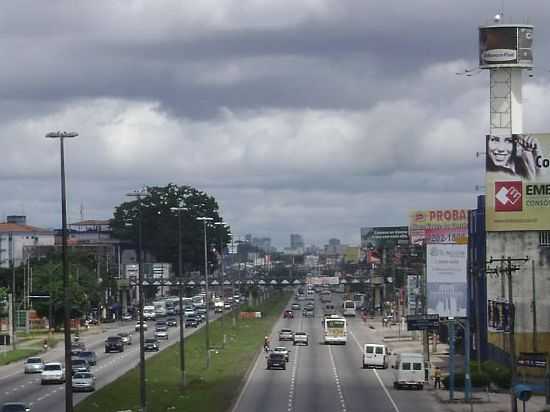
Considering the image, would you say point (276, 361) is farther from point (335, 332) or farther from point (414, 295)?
point (414, 295)

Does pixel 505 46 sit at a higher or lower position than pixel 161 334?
higher

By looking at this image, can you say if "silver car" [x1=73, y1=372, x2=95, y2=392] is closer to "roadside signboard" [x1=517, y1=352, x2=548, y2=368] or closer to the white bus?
"roadside signboard" [x1=517, y1=352, x2=548, y2=368]

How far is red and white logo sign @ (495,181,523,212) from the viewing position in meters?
114

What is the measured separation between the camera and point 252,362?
118375 millimetres

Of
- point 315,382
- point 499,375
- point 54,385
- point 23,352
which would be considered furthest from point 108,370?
point 23,352

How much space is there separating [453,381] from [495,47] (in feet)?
167

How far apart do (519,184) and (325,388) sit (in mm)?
29930

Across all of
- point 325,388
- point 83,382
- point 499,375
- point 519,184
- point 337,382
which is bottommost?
point 337,382

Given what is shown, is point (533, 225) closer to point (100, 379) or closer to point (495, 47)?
point (495, 47)

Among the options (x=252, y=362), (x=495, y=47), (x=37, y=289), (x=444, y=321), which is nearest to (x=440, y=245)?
(x=444, y=321)

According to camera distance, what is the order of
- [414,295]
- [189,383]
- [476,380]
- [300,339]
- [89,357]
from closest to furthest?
[189,383], [476,380], [89,357], [300,339], [414,295]

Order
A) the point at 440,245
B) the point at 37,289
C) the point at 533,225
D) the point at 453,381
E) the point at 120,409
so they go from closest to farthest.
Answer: the point at 120,409 → the point at 453,381 → the point at 440,245 → the point at 533,225 → the point at 37,289

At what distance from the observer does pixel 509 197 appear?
4491 inches

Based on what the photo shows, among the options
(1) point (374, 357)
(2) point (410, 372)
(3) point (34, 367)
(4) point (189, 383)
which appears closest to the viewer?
(4) point (189, 383)
